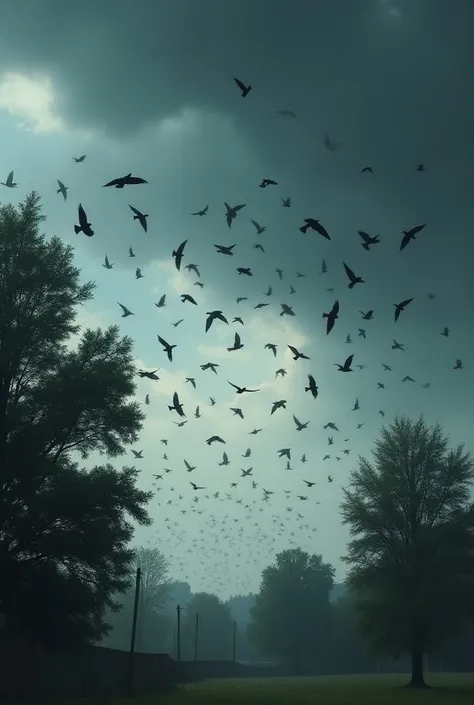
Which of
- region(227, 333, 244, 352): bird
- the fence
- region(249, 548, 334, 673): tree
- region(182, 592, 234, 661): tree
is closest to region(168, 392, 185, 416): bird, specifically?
region(227, 333, 244, 352): bird

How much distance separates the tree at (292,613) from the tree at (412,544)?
48229 millimetres

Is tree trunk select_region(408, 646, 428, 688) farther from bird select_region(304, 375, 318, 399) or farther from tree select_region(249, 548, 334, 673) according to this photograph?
tree select_region(249, 548, 334, 673)

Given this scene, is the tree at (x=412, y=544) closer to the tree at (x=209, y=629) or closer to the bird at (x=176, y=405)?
the bird at (x=176, y=405)

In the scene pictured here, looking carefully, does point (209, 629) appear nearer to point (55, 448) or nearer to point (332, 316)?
point (55, 448)

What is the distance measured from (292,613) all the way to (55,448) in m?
73.9

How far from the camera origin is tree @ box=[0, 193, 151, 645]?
80.1ft

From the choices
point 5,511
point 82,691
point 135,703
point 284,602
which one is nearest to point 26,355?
point 5,511

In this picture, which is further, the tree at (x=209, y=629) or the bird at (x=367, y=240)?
the tree at (x=209, y=629)

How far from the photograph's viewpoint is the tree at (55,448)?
80.1ft

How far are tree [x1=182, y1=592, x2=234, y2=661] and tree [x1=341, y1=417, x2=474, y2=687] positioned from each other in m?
77.8

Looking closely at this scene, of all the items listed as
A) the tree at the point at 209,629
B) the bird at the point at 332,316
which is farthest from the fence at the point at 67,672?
the tree at the point at 209,629

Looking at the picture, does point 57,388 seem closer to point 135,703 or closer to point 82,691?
point 135,703

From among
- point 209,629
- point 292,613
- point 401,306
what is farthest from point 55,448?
point 209,629

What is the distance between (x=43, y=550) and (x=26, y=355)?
7.69 metres
